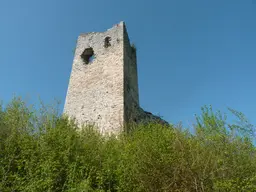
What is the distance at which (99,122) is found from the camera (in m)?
9.41

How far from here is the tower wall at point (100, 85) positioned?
9391 millimetres

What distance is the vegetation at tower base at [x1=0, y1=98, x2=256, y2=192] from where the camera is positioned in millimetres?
5117

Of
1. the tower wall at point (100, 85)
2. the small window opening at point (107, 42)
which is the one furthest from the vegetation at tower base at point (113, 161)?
the small window opening at point (107, 42)

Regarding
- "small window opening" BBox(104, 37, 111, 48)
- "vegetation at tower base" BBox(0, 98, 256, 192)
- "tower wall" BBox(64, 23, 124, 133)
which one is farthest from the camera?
"small window opening" BBox(104, 37, 111, 48)

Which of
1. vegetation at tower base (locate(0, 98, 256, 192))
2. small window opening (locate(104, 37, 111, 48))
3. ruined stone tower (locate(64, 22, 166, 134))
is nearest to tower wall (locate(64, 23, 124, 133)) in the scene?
ruined stone tower (locate(64, 22, 166, 134))

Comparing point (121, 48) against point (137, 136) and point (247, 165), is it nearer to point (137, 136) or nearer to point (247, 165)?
point (137, 136)

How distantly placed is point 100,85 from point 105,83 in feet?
0.88

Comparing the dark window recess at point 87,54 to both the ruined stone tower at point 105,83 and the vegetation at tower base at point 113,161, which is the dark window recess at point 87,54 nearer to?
the ruined stone tower at point 105,83

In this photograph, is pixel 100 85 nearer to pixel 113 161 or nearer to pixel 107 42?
pixel 107 42

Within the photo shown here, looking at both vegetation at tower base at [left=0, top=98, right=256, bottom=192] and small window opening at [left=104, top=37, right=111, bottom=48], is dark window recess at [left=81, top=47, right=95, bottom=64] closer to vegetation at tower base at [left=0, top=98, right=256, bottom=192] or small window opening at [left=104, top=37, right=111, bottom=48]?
small window opening at [left=104, top=37, right=111, bottom=48]

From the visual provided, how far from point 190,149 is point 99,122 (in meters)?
4.48

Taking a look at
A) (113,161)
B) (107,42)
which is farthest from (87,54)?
(113,161)

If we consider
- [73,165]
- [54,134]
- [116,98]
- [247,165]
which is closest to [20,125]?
[54,134]

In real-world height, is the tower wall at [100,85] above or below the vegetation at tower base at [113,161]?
above
